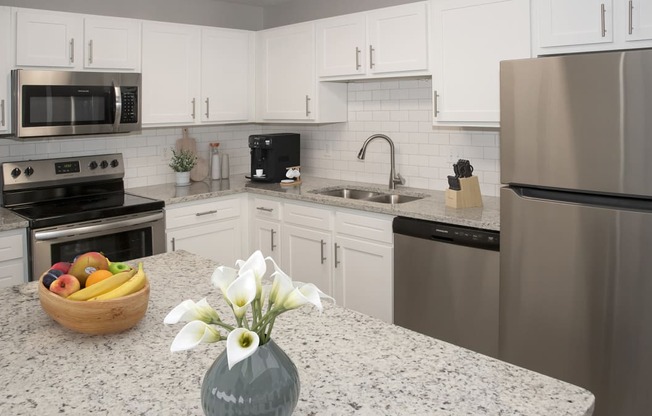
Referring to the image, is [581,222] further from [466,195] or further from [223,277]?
[223,277]

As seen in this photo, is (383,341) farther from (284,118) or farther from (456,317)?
(284,118)

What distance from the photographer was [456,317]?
3094mm

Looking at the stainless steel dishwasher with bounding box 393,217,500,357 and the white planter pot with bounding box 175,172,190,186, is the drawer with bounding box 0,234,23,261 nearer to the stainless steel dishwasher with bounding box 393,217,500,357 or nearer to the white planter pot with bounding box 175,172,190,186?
the white planter pot with bounding box 175,172,190,186

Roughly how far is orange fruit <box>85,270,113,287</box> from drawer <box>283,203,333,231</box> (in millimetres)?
2274

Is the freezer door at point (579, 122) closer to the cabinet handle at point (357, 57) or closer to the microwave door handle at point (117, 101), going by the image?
the cabinet handle at point (357, 57)

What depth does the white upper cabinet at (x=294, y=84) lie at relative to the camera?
423 centimetres

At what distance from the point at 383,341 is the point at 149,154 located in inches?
132

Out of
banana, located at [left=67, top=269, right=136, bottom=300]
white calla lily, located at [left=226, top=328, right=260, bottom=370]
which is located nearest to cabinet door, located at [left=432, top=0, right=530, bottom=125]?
banana, located at [left=67, top=269, right=136, bottom=300]

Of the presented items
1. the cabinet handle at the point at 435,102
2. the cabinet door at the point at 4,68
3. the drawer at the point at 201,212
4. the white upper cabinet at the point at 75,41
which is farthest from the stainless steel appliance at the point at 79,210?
the cabinet handle at the point at 435,102

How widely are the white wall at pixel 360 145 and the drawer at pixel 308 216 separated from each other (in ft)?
2.21

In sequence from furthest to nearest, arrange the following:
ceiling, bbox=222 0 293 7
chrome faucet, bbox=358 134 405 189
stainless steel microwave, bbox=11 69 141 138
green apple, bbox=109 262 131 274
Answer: ceiling, bbox=222 0 293 7
chrome faucet, bbox=358 134 405 189
stainless steel microwave, bbox=11 69 141 138
green apple, bbox=109 262 131 274

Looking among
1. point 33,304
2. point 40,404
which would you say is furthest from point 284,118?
point 40,404

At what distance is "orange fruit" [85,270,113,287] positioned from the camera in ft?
5.18

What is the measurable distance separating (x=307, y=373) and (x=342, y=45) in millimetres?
3003
